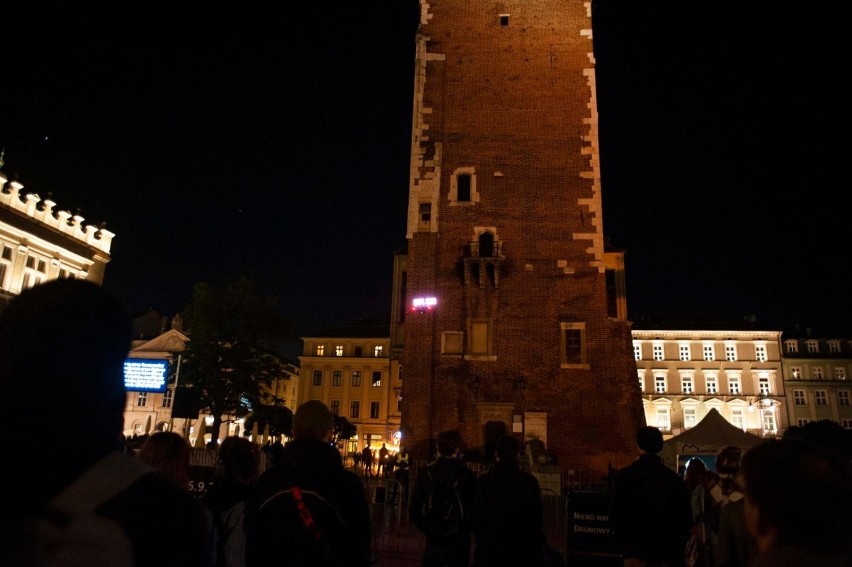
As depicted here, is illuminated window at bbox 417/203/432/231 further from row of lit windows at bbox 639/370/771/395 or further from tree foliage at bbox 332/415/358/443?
row of lit windows at bbox 639/370/771/395

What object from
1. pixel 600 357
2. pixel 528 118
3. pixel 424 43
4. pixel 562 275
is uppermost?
pixel 424 43

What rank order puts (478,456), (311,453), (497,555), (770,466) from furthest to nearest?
(478,456), (497,555), (311,453), (770,466)

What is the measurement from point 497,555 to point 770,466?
4.08m

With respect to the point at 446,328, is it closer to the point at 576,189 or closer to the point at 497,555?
the point at 576,189

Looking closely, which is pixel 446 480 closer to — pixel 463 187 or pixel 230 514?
pixel 230 514

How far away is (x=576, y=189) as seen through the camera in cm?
2362

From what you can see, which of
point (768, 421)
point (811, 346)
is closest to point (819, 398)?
point (811, 346)

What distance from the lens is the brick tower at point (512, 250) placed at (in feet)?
70.7

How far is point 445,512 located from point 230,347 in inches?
1202

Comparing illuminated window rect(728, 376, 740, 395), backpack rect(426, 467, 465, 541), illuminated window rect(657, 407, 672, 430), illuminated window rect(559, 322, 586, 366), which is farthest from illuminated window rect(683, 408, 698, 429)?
backpack rect(426, 467, 465, 541)

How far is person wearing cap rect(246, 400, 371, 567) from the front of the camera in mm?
3367

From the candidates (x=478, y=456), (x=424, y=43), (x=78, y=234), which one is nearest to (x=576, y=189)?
(x=424, y=43)

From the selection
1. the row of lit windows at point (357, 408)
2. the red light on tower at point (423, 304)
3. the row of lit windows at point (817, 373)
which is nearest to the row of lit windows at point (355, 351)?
the row of lit windows at point (357, 408)

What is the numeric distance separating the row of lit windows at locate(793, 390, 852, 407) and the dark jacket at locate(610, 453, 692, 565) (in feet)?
230
